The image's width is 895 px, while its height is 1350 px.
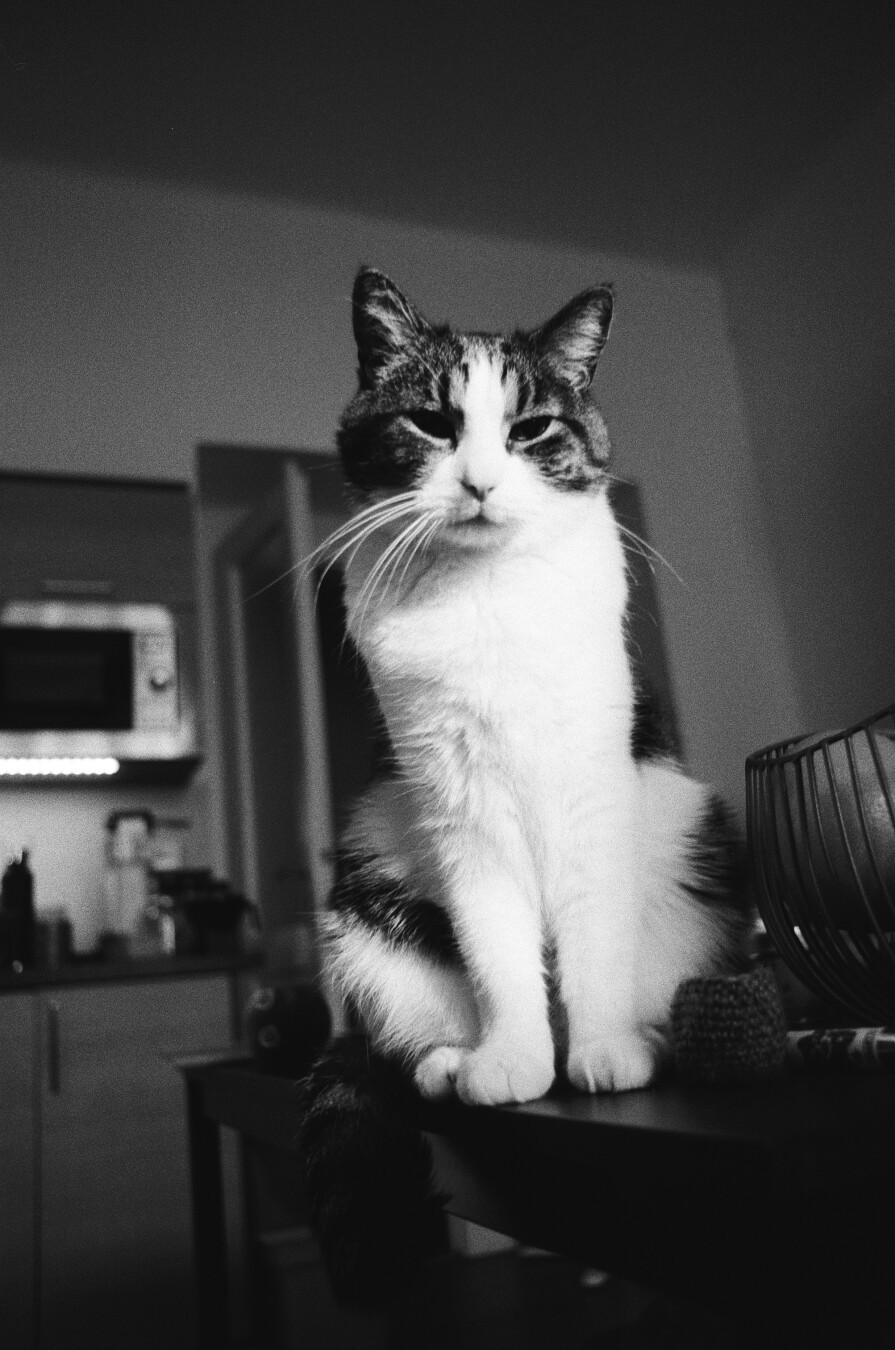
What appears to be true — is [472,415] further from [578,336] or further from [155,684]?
[155,684]

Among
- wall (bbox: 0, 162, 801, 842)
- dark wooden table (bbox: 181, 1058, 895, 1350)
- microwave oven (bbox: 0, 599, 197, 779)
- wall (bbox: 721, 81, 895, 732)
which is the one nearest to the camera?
dark wooden table (bbox: 181, 1058, 895, 1350)

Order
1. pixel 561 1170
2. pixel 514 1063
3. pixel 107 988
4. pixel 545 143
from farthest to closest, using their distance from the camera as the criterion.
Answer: pixel 545 143 < pixel 107 988 < pixel 514 1063 < pixel 561 1170

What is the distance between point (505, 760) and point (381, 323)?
0.39 m

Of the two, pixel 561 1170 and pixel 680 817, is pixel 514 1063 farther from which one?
pixel 680 817

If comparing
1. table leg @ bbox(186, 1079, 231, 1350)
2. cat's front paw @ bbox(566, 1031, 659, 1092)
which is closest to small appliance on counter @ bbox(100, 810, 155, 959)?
table leg @ bbox(186, 1079, 231, 1350)

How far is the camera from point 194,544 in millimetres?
2682

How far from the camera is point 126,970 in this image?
82.6 inches

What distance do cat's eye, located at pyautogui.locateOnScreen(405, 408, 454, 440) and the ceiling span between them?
210 centimetres

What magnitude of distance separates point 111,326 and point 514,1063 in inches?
103

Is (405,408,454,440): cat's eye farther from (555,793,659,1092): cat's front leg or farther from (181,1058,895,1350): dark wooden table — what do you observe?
(181,1058,895,1350): dark wooden table

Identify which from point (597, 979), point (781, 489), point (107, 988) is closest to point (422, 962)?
point (597, 979)

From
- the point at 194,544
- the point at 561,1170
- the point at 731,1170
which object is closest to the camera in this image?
the point at 731,1170

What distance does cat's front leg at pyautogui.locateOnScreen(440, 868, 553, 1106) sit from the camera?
63 centimetres

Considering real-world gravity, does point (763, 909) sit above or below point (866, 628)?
below
